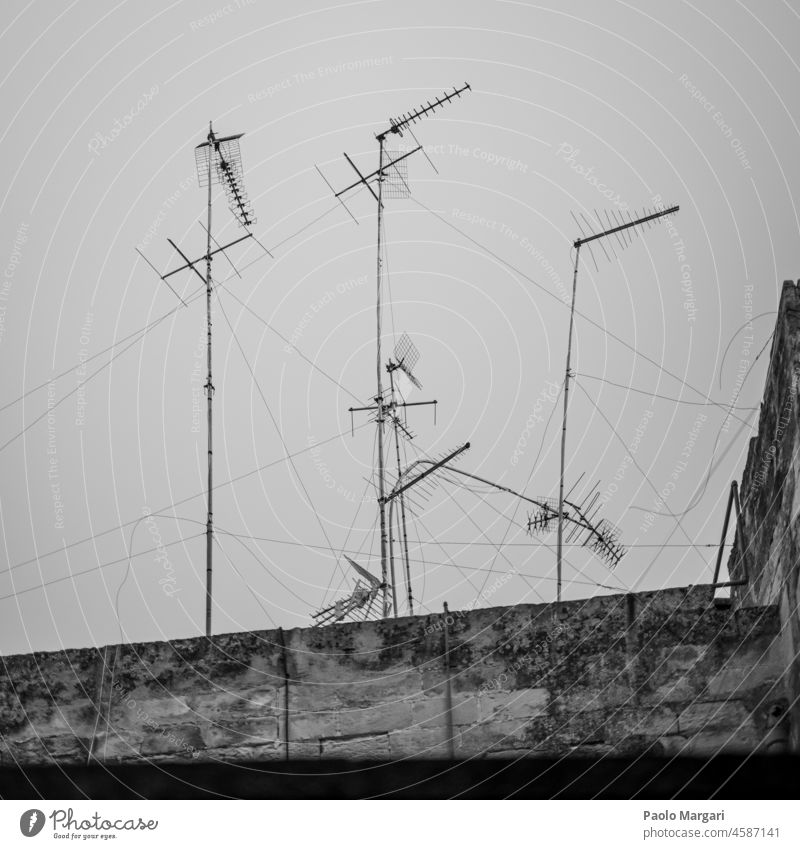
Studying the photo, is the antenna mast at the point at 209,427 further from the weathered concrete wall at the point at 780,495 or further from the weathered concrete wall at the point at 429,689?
the weathered concrete wall at the point at 780,495

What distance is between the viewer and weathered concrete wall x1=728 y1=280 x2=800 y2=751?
516 cm

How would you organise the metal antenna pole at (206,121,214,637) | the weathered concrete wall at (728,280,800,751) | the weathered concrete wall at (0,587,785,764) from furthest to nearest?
the metal antenna pole at (206,121,214,637) < the weathered concrete wall at (0,587,785,764) < the weathered concrete wall at (728,280,800,751)

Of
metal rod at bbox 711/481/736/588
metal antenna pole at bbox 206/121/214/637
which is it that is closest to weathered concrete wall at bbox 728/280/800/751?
metal rod at bbox 711/481/736/588

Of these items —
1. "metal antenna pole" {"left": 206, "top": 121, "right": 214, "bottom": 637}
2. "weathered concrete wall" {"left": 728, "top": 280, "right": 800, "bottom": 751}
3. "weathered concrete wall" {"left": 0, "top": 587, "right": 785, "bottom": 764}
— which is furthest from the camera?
"metal antenna pole" {"left": 206, "top": 121, "right": 214, "bottom": 637}

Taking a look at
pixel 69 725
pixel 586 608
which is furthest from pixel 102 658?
pixel 586 608

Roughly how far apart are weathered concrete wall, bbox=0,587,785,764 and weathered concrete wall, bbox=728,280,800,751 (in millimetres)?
255

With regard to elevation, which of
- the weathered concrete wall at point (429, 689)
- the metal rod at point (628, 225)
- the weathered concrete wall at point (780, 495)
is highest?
the metal rod at point (628, 225)

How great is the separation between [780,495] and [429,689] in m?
2.18

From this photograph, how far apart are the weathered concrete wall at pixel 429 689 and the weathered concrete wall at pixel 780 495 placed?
0.84 feet

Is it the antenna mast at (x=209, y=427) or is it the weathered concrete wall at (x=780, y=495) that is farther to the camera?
the antenna mast at (x=209, y=427)

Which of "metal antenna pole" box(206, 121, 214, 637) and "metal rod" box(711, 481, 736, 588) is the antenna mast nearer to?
"metal antenna pole" box(206, 121, 214, 637)

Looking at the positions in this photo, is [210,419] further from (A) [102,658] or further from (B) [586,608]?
(B) [586,608]

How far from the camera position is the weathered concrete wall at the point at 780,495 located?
516 centimetres

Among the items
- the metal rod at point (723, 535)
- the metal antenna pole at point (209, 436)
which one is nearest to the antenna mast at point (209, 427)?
the metal antenna pole at point (209, 436)
